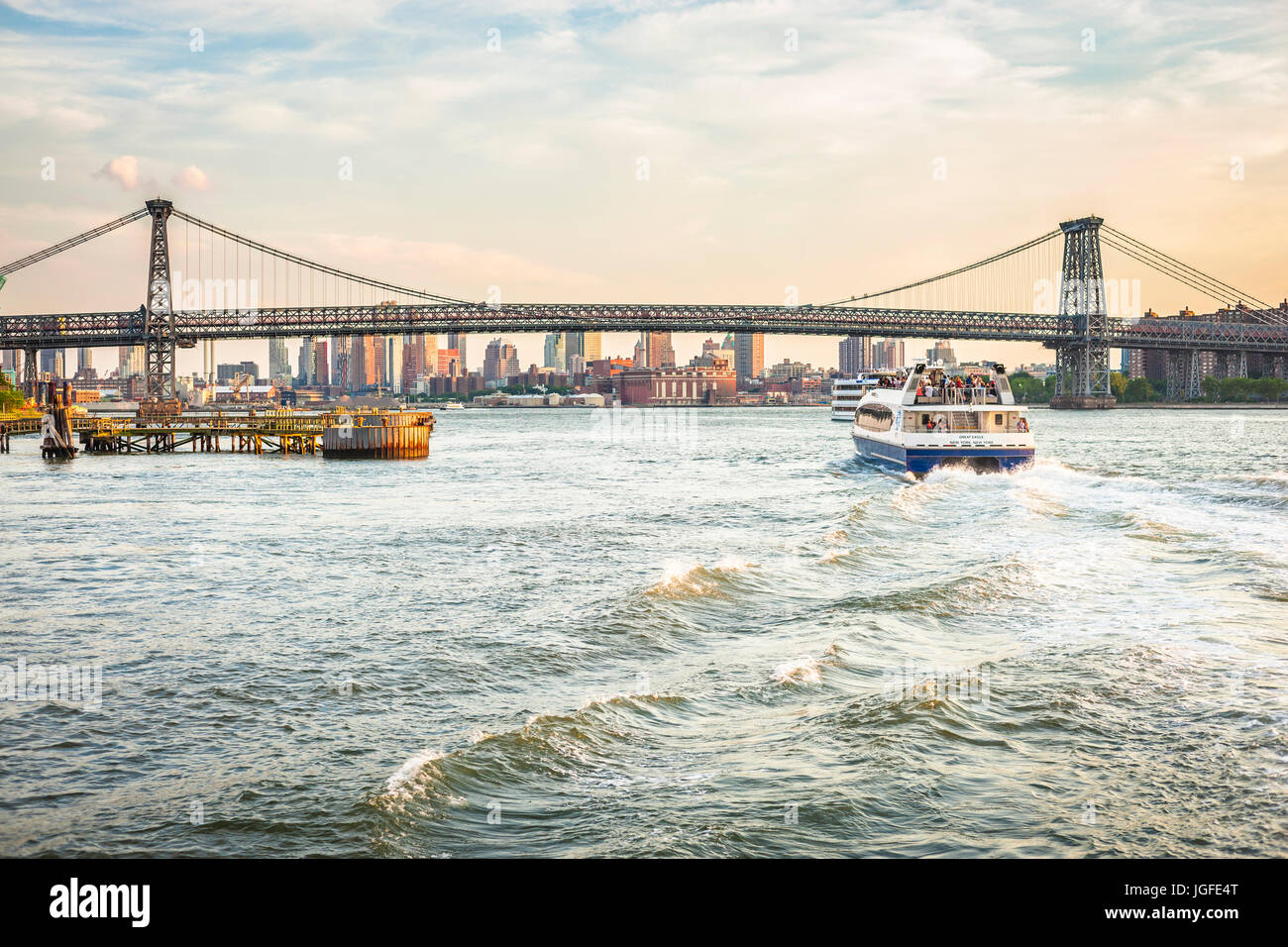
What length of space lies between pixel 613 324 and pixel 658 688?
392 feet

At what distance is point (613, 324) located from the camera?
128875 mm

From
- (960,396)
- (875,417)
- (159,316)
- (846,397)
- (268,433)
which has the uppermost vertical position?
(159,316)

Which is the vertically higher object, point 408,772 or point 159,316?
point 159,316

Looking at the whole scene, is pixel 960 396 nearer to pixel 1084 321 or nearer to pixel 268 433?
pixel 268 433

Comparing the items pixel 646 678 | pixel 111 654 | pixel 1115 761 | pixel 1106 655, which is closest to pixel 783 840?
pixel 1115 761

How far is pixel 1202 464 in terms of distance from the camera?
4603 centimetres

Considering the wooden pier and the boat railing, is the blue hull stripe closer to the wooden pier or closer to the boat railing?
the boat railing

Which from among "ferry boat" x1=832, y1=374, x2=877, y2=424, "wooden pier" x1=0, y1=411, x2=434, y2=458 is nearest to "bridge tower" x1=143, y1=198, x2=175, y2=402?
"wooden pier" x1=0, y1=411, x2=434, y2=458

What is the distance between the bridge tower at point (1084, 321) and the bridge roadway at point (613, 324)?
1818 mm

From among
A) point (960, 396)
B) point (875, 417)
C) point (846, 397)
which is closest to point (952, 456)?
point (960, 396)

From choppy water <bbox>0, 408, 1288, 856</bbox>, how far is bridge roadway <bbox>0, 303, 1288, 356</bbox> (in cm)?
9302

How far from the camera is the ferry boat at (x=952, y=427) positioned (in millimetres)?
39750

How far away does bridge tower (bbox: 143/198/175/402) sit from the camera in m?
107
